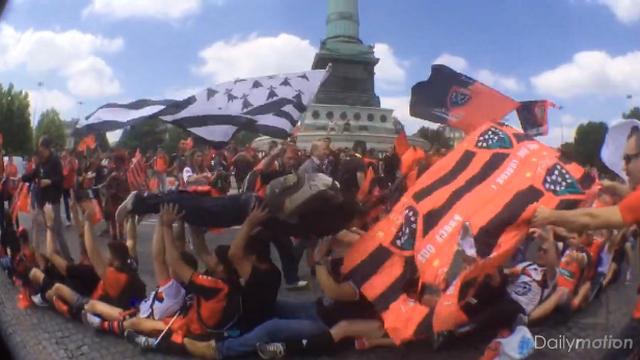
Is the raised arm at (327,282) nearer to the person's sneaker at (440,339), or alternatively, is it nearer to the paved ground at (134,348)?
the paved ground at (134,348)

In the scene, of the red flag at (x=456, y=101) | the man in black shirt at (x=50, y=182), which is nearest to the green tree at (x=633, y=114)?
the red flag at (x=456, y=101)

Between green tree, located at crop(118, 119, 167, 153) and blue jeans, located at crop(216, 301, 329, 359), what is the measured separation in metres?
0.98

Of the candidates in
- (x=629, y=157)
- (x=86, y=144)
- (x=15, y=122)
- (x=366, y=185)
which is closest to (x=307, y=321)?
(x=366, y=185)

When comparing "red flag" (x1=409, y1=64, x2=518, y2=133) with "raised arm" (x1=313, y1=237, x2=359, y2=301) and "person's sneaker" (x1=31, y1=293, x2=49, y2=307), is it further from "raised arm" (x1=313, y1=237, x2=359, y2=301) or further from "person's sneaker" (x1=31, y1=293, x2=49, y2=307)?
"person's sneaker" (x1=31, y1=293, x2=49, y2=307)

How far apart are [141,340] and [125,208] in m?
0.65

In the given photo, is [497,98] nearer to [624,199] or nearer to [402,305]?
[624,199]

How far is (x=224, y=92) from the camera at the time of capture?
2619mm

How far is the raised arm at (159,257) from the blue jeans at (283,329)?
44cm

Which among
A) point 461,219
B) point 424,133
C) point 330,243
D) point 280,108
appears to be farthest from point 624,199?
point 280,108

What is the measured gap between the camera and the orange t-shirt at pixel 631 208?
2021mm

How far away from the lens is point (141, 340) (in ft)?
9.23

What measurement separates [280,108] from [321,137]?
0.40 metres

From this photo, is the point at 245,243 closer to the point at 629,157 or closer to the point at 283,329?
the point at 283,329

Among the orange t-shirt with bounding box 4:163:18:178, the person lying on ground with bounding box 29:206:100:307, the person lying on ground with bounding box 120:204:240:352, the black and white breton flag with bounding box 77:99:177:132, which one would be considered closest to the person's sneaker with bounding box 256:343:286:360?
the person lying on ground with bounding box 120:204:240:352
